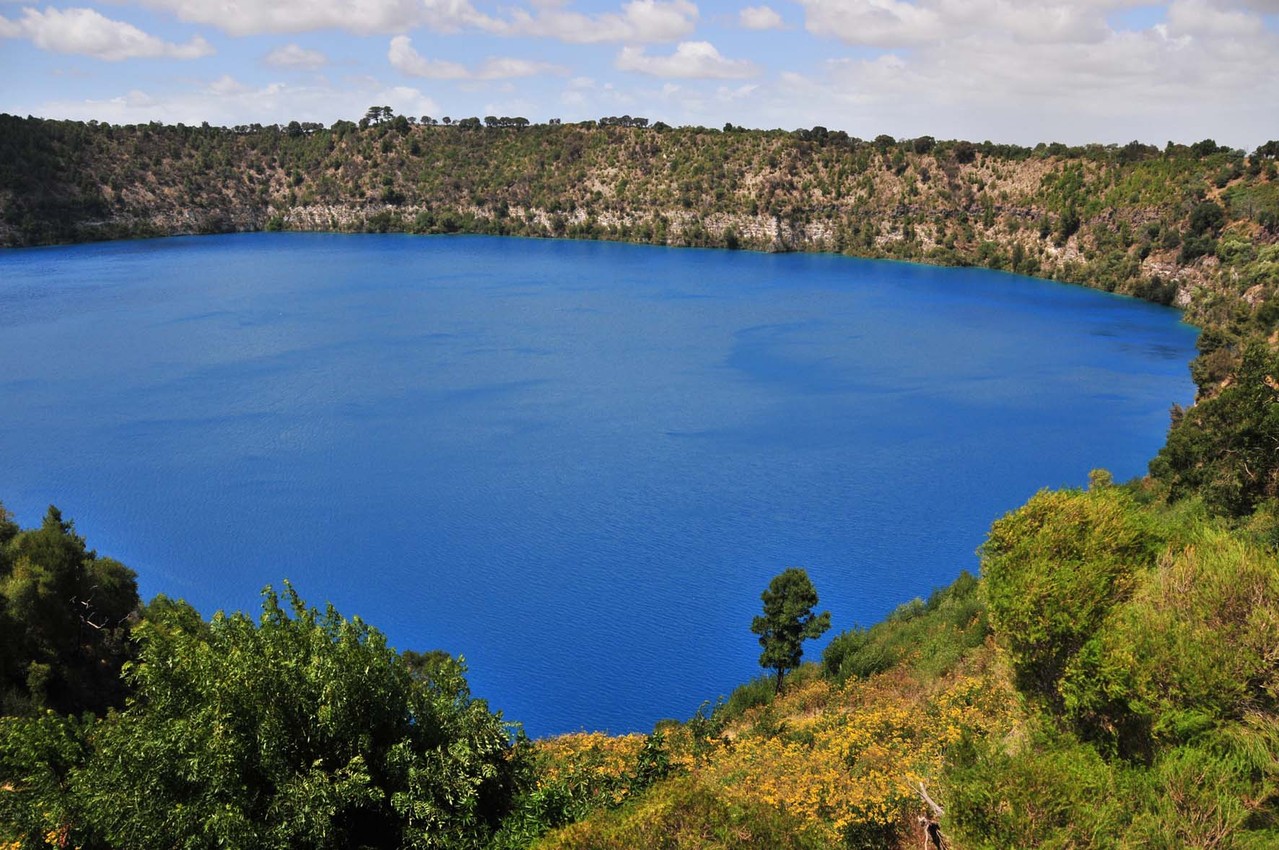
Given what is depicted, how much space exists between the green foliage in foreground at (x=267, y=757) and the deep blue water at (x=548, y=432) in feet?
39.2

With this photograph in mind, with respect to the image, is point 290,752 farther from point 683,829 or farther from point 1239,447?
point 1239,447

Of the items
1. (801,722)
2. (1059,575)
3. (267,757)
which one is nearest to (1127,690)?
(1059,575)

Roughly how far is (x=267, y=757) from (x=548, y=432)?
115 ft

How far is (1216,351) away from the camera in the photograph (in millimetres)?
41781

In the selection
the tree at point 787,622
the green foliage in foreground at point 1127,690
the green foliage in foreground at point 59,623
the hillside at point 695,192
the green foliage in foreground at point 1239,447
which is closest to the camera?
the green foliage in foreground at point 1127,690

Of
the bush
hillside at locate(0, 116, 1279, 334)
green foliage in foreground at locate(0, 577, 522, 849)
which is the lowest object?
green foliage in foreground at locate(0, 577, 522, 849)

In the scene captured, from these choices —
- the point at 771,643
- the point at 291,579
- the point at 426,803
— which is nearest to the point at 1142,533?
the point at 771,643

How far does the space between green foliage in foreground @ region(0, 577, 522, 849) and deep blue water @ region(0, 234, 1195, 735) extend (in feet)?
39.2

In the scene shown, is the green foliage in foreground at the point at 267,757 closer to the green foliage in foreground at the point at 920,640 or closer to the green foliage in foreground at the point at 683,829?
the green foliage in foreground at the point at 683,829

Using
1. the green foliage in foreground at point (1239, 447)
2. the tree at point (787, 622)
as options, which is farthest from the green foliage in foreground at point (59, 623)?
the green foliage in foreground at point (1239, 447)

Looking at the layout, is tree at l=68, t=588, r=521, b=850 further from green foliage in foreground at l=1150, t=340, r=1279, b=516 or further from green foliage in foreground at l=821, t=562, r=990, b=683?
green foliage in foreground at l=1150, t=340, r=1279, b=516

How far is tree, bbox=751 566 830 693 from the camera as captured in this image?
79.0 feet

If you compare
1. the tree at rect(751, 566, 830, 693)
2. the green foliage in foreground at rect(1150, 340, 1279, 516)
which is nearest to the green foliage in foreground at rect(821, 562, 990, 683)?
the tree at rect(751, 566, 830, 693)

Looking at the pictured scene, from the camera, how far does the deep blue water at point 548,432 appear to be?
31516 mm
